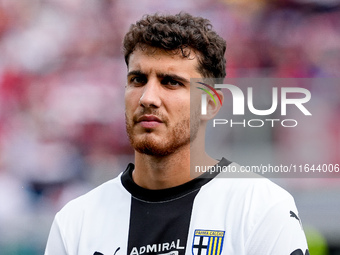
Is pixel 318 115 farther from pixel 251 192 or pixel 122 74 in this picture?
pixel 251 192

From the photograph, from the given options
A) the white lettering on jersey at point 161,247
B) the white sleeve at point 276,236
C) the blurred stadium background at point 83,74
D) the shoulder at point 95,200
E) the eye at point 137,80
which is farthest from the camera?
the blurred stadium background at point 83,74

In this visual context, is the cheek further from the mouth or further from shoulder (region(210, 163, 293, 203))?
shoulder (region(210, 163, 293, 203))

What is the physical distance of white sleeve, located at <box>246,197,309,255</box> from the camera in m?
2.02

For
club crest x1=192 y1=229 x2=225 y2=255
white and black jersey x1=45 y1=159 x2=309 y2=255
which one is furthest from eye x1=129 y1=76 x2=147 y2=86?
club crest x1=192 y1=229 x2=225 y2=255

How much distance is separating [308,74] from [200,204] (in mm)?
3343

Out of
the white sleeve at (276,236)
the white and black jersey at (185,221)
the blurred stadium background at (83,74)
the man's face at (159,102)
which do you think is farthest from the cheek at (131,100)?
the blurred stadium background at (83,74)

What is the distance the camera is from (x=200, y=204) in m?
2.27

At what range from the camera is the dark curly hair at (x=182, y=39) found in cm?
229

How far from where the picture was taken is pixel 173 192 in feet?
7.59

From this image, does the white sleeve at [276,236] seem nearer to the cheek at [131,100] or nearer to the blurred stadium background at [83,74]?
the cheek at [131,100]

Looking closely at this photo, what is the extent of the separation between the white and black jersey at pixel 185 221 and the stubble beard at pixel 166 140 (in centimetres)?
18

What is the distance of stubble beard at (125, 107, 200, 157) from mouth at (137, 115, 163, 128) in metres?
0.03

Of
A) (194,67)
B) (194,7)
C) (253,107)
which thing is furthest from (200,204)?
(194,7)

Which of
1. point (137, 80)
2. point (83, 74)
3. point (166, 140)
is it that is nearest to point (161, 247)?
point (166, 140)
